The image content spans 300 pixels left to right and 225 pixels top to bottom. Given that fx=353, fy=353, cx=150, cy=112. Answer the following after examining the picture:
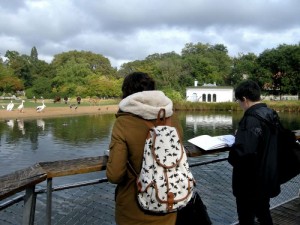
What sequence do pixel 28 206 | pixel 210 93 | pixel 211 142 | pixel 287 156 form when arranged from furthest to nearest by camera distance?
pixel 210 93
pixel 211 142
pixel 287 156
pixel 28 206

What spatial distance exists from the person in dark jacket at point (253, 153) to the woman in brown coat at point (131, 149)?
0.73 metres

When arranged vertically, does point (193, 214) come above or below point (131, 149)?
below

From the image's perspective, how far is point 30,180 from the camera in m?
1.79

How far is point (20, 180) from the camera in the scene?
176 cm

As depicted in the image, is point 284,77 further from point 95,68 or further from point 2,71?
point 2,71

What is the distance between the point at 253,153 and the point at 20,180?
1.54 m

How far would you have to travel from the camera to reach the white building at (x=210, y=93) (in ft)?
191

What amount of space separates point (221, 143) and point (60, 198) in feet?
21.3

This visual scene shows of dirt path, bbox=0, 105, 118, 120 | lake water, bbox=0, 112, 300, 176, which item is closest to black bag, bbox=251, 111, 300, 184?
lake water, bbox=0, 112, 300, 176

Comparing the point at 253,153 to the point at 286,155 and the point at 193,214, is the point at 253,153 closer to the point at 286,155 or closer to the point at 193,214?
the point at 286,155

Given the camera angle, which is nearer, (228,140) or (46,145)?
(228,140)

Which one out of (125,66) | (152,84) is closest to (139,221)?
(152,84)

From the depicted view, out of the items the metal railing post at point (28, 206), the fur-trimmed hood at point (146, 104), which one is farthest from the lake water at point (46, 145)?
the fur-trimmed hood at point (146, 104)

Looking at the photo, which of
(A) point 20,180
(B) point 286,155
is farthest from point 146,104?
(B) point 286,155
